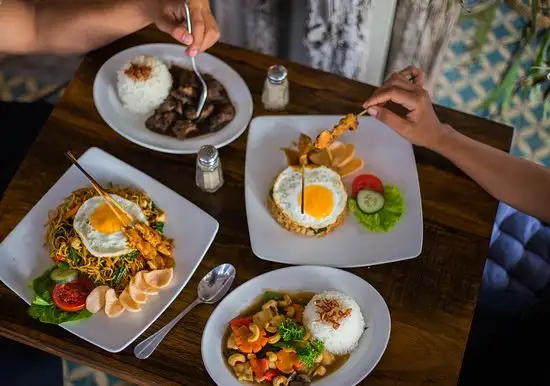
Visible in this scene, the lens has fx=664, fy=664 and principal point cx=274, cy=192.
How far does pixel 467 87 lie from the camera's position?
4.25m

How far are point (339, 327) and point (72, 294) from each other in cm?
80

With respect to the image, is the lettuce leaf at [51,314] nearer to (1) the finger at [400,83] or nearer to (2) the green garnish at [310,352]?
(2) the green garnish at [310,352]

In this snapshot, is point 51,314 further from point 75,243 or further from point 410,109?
point 410,109

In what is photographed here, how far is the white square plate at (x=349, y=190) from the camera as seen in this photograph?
→ 2148mm

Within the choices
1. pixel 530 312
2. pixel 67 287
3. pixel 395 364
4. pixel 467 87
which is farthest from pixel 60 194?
pixel 467 87

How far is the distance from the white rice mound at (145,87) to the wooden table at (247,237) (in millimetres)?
132

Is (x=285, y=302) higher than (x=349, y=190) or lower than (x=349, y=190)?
lower

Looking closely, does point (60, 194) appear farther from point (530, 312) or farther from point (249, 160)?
point (530, 312)

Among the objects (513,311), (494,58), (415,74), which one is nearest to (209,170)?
(415,74)

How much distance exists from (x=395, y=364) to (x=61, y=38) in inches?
66.3

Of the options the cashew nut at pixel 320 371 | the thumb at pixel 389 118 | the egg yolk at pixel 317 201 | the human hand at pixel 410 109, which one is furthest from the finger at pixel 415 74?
the cashew nut at pixel 320 371

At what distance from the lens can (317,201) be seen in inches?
85.3

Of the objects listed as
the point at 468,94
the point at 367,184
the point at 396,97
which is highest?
the point at 396,97

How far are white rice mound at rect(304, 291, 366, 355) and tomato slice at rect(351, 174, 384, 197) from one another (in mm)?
431
